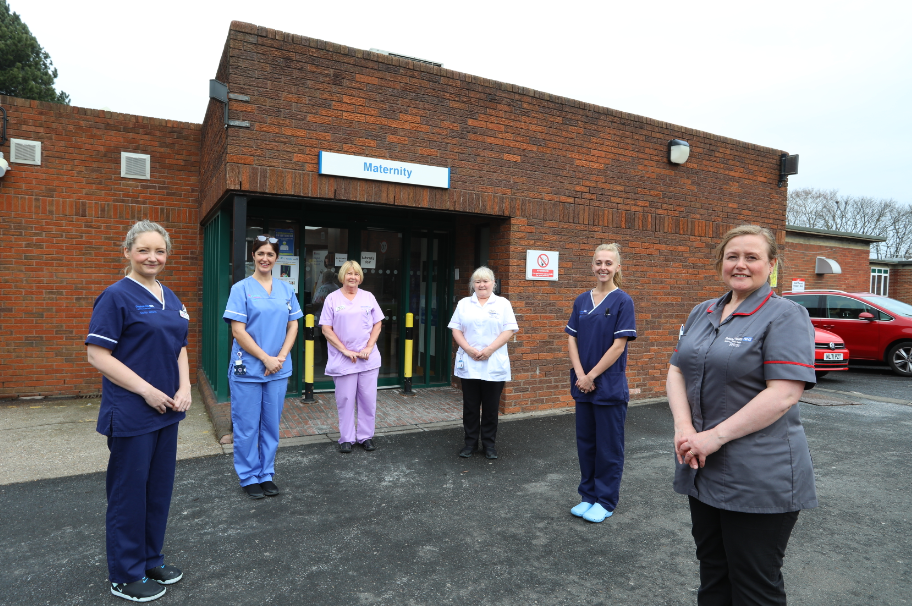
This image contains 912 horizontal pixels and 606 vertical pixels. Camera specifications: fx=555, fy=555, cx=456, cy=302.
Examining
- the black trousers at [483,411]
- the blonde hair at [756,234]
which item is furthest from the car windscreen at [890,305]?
the blonde hair at [756,234]

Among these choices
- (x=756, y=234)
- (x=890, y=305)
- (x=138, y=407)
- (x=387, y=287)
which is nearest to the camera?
(x=756, y=234)

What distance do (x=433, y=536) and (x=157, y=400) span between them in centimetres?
190

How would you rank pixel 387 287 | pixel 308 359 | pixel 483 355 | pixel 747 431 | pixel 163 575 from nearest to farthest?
pixel 747 431
pixel 163 575
pixel 483 355
pixel 308 359
pixel 387 287

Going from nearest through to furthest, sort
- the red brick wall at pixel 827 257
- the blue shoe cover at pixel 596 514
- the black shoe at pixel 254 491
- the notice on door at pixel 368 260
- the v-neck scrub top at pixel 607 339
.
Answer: the blue shoe cover at pixel 596 514
the v-neck scrub top at pixel 607 339
the black shoe at pixel 254 491
the notice on door at pixel 368 260
the red brick wall at pixel 827 257

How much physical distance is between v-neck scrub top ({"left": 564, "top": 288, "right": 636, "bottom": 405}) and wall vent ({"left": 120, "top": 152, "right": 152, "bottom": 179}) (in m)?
6.87

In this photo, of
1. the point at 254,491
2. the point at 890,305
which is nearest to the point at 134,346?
the point at 254,491

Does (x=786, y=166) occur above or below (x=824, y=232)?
above

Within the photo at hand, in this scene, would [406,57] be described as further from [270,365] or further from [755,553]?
[755,553]

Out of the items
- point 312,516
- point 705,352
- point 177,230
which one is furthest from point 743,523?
point 177,230

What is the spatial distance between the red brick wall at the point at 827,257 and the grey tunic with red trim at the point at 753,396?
16621 millimetres

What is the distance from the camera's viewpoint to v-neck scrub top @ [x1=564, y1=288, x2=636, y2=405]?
401 cm

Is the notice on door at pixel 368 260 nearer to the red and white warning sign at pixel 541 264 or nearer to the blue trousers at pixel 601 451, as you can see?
the red and white warning sign at pixel 541 264

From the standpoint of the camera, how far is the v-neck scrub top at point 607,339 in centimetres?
401

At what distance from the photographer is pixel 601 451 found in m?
4.01
